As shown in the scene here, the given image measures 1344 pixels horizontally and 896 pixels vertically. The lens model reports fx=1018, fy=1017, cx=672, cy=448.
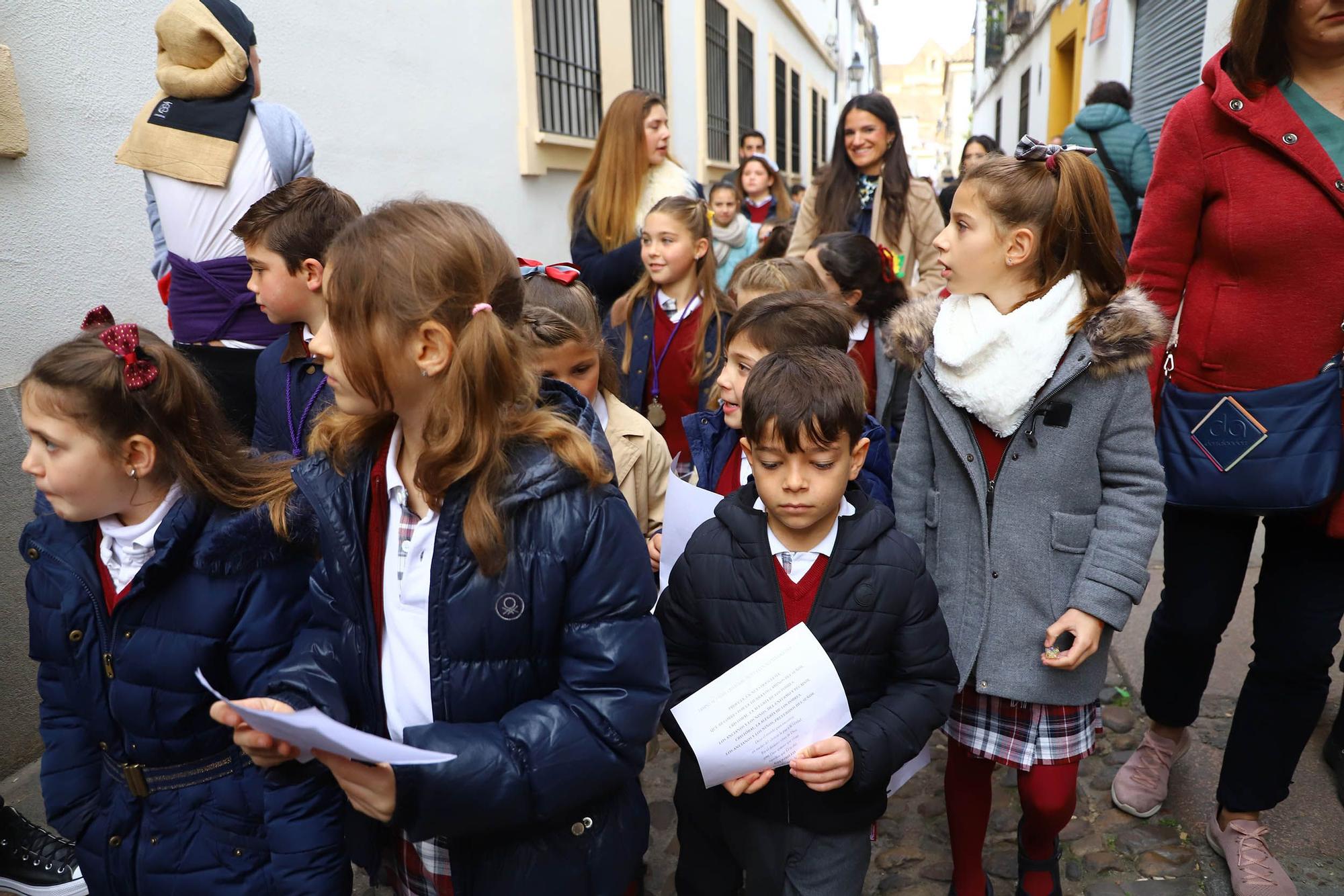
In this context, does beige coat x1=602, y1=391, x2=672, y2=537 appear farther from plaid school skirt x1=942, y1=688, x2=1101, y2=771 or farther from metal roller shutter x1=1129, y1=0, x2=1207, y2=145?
metal roller shutter x1=1129, y1=0, x2=1207, y2=145

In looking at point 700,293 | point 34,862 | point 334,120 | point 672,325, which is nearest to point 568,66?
point 334,120

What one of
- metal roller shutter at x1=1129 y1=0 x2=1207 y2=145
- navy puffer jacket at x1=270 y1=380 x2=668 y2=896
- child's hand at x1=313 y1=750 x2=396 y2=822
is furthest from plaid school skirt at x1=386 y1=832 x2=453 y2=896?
metal roller shutter at x1=1129 y1=0 x2=1207 y2=145

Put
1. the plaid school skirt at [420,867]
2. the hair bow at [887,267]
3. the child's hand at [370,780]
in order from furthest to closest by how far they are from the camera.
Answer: the hair bow at [887,267] < the plaid school skirt at [420,867] < the child's hand at [370,780]

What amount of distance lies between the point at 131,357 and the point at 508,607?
3.03ft

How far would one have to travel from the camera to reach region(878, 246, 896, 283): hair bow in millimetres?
3553

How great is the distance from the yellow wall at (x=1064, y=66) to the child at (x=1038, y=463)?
46.5ft

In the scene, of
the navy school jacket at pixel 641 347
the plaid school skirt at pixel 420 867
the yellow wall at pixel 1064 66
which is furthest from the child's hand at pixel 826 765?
the yellow wall at pixel 1064 66

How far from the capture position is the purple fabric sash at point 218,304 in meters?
3.00

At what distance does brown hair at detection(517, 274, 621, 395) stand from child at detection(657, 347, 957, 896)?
2.21ft

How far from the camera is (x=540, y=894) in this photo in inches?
62.4

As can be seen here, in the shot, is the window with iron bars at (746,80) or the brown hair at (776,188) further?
the window with iron bars at (746,80)

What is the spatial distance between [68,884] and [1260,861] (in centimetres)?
299

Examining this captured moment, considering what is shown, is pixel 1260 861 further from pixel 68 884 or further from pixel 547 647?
pixel 68 884

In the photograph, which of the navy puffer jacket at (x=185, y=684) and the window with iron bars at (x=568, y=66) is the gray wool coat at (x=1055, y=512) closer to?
the navy puffer jacket at (x=185, y=684)
